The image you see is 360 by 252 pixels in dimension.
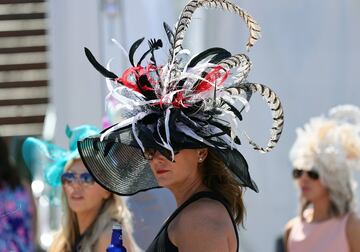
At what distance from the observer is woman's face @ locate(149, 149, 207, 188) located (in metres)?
2.33

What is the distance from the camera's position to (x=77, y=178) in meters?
3.78

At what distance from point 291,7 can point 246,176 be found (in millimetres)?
1846

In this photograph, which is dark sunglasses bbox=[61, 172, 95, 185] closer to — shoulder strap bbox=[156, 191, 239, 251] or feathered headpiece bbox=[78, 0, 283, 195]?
feathered headpiece bbox=[78, 0, 283, 195]

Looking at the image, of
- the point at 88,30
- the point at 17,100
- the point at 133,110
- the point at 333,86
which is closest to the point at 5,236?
the point at 88,30

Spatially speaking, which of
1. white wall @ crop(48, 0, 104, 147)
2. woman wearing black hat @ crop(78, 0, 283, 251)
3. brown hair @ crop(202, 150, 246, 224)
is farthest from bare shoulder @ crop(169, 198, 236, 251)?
white wall @ crop(48, 0, 104, 147)

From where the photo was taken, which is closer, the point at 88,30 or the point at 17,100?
the point at 88,30

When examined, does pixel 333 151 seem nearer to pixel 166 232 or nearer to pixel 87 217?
pixel 87 217

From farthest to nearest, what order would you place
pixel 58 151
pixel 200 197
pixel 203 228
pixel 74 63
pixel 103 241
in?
pixel 74 63 → pixel 58 151 → pixel 103 241 → pixel 200 197 → pixel 203 228

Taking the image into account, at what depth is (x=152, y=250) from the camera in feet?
7.56

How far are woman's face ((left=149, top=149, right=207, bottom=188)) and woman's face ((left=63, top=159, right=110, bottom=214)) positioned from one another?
140 cm

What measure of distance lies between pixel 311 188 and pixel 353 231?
0.30 meters

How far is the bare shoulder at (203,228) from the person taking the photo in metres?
2.19

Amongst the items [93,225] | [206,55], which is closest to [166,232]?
[206,55]

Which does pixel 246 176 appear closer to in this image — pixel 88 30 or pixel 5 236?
pixel 88 30
